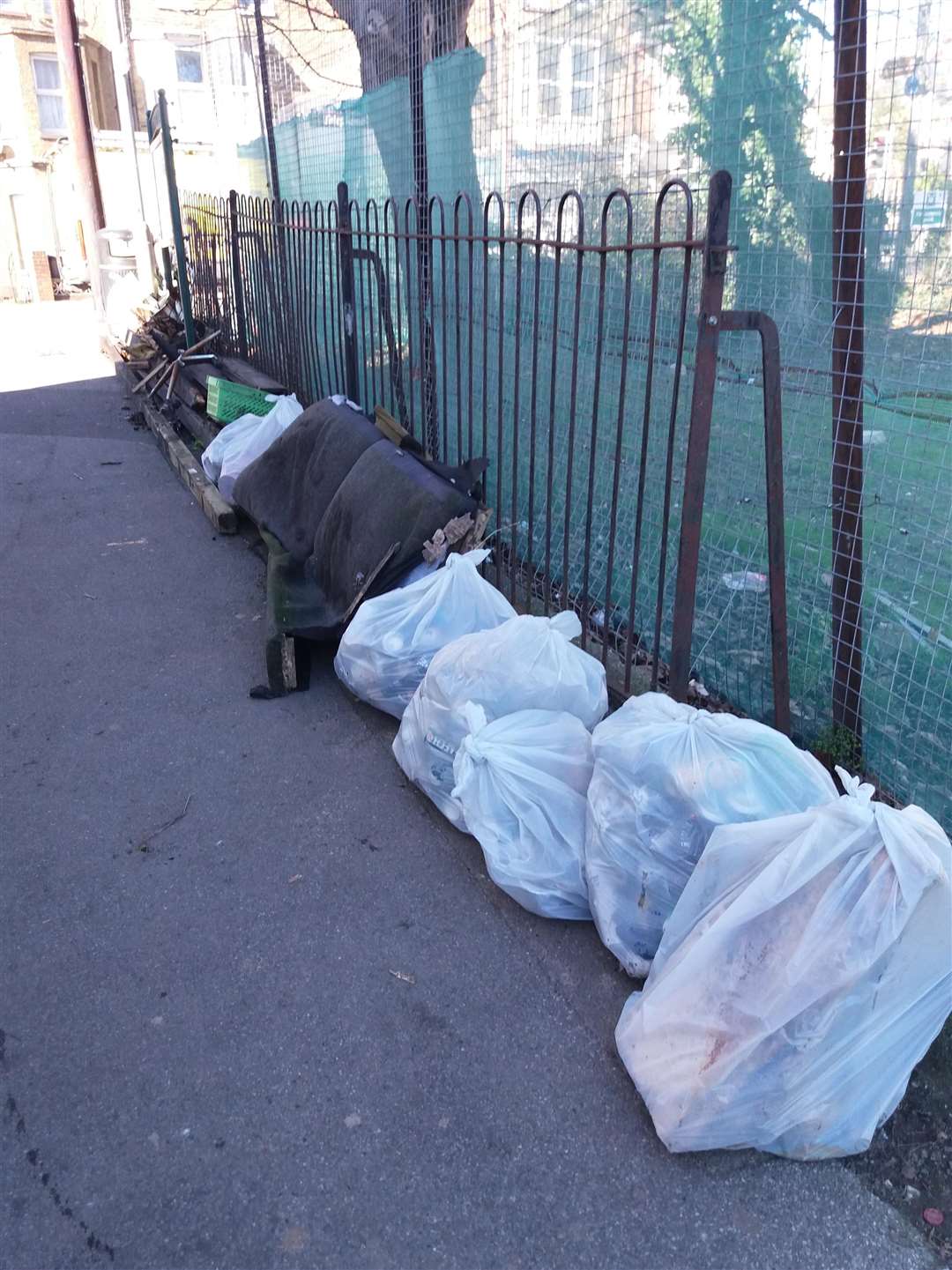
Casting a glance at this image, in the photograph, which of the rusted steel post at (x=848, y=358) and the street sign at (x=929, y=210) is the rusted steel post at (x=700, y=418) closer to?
the rusted steel post at (x=848, y=358)

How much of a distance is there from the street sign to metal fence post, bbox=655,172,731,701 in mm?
475

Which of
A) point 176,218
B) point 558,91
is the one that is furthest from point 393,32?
point 176,218

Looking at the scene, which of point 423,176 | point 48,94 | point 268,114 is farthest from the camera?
point 48,94

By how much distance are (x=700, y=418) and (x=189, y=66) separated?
82.2ft

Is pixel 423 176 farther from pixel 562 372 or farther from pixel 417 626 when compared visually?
pixel 417 626

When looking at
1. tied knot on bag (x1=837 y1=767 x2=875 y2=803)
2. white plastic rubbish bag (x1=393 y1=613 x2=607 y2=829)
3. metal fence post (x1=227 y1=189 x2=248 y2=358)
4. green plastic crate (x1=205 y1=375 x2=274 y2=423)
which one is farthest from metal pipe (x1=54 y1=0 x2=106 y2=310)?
tied knot on bag (x1=837 y1=767 x2=875 y2=803)

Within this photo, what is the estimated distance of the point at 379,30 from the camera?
5.82 metres

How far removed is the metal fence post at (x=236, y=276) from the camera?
25.8 ft

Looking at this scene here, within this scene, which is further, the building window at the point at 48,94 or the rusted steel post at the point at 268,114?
the building window at the point at 48,94

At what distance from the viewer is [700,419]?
2.74 metres

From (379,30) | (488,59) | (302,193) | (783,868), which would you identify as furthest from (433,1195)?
(302,193)

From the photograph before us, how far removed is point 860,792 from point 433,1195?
117 centimetres

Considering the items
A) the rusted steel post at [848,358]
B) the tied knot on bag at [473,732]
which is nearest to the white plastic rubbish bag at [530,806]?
the tied knot on bag at [473,732]

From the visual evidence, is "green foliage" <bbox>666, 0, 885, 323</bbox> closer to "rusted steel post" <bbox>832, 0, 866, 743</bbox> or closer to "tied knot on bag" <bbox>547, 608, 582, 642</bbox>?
"rusted steel post" <bbox>832, 0, 866, 743</bbox>
